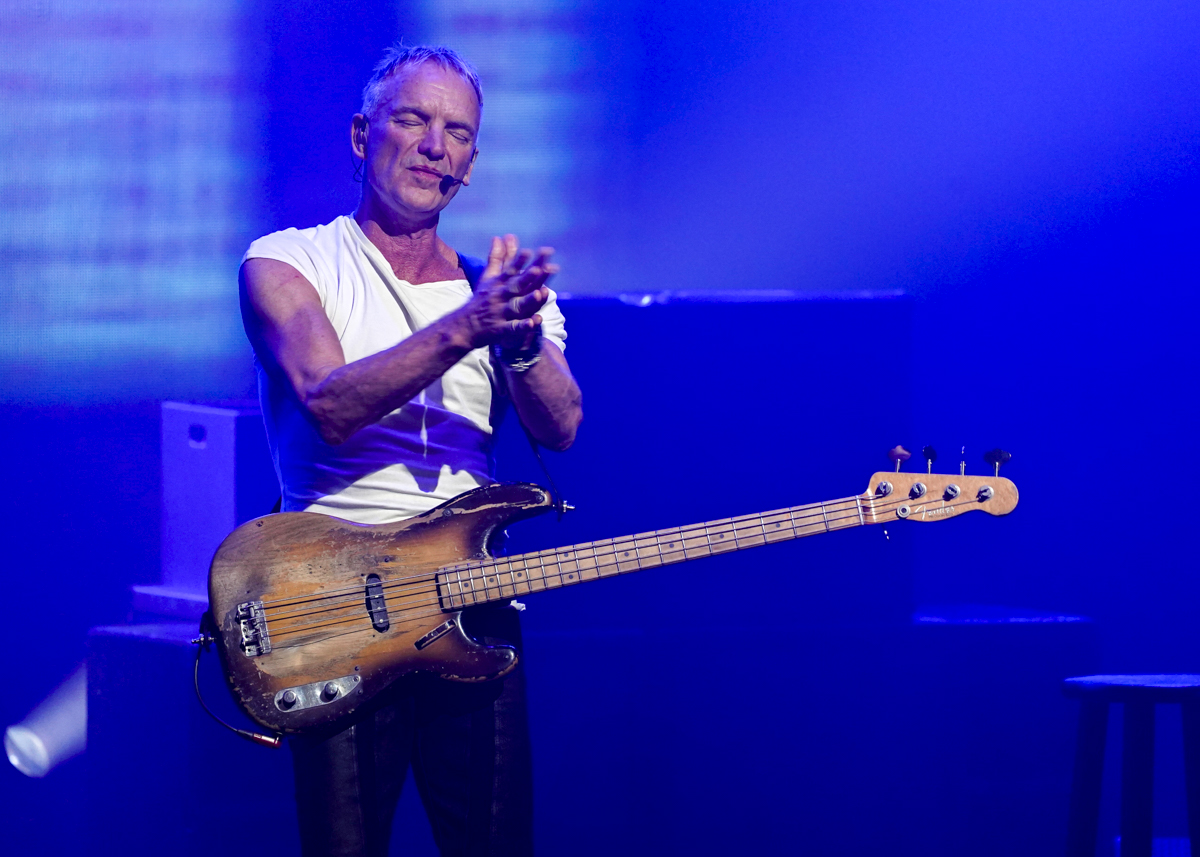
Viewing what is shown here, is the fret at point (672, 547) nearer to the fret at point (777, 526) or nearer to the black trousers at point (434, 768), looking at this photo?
the fret at point (777, 526)

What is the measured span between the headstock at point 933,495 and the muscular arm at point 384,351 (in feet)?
2.21

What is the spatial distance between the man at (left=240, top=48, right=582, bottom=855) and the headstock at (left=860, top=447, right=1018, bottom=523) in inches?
21.4

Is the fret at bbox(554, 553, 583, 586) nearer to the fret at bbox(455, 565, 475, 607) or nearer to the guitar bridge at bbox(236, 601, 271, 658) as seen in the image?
the fret at bbox(455, 565, 475, 607)

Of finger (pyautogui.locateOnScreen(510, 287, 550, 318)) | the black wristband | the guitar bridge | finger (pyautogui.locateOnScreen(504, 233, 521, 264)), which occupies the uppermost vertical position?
finger (pyautogui.locateOnScreen(504, 233, 521, 264))

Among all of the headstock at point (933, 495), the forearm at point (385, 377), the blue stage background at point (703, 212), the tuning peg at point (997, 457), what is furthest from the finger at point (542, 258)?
the blue stage background at point (703, 212)

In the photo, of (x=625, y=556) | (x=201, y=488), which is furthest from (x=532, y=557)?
(x=201, y=488)

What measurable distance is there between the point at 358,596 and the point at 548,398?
430 millimetres

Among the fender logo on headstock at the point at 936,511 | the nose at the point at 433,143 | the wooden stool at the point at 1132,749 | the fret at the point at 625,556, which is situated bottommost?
the wooden stool at the point at 1132,749

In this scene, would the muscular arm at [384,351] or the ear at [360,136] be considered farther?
the ear at [360,136]

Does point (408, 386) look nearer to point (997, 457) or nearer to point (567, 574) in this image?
point (567, 574)

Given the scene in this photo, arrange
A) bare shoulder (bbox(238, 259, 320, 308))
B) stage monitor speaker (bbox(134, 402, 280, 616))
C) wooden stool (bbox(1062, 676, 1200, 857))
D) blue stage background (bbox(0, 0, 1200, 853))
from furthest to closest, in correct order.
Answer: blue stage background (bbox(0, 0, 1200, 853)) → stage monitor speaker (bbox(134, 402, 280, 616)) → wooden stool (bbox(1062, 676, 1200, 857)) → bare shoulder (bbox(238, 259, 320, 308))

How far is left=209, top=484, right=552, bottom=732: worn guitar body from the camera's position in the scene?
1508 millimetres

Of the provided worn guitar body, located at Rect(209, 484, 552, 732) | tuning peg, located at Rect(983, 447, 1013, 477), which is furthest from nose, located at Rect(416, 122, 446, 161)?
tuning peg, located at Rect(983, 447, 1013, 477)

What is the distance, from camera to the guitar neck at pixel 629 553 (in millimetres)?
1618
